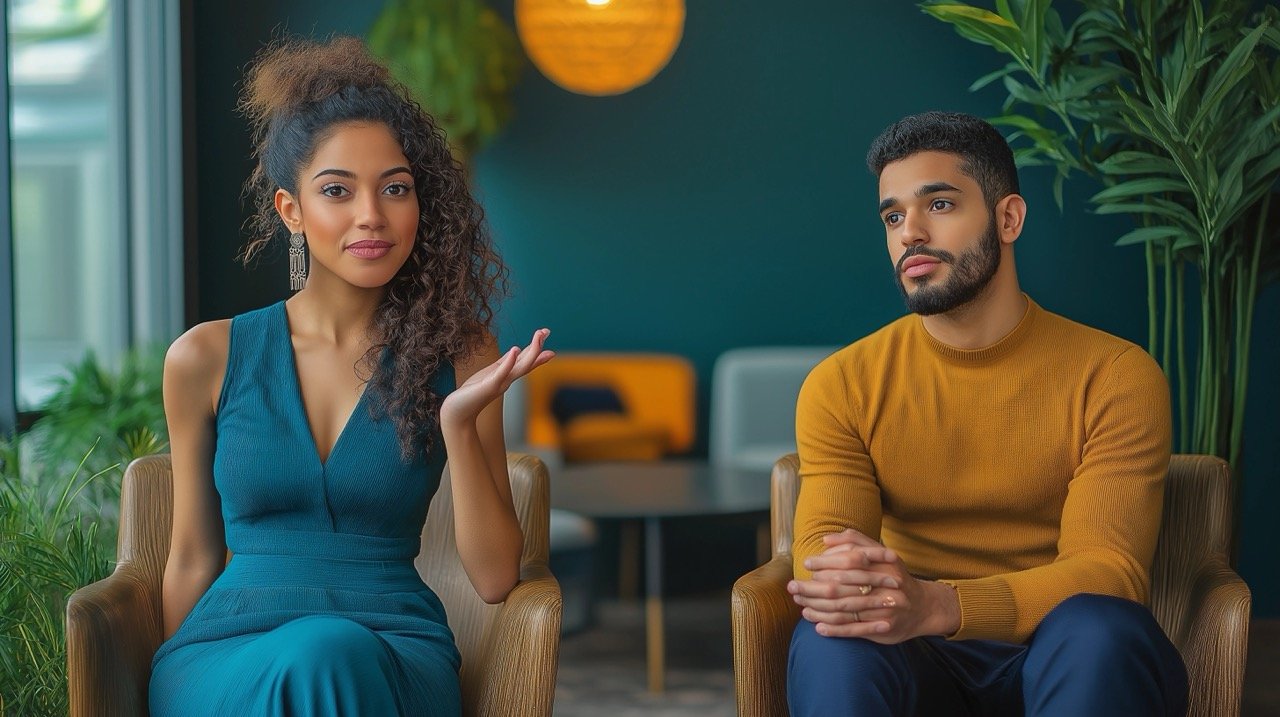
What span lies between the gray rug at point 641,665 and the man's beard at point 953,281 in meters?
1.78

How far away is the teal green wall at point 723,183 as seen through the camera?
5.12m

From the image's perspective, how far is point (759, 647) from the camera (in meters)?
1.73

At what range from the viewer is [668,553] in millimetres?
5113

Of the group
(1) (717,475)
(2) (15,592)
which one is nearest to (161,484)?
(2) (15,592)

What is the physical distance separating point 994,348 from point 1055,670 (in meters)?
0.48

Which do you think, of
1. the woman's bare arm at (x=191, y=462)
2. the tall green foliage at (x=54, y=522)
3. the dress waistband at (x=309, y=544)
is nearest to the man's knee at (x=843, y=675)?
the dress waistband at (x=309, y=544)

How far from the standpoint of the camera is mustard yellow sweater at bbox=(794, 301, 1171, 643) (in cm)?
179

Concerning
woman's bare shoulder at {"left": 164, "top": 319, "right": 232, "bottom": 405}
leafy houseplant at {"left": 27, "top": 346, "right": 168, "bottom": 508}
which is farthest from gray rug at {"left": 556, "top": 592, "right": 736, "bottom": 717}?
woman's bare shoulder at {"left": 164, "top": 319, "right": 232, "bottom": 405}

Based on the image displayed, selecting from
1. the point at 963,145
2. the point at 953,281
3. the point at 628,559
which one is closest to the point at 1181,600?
the point at 953,281

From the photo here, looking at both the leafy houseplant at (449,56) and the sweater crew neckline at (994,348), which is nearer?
the sweater crew neckline at (994,348)

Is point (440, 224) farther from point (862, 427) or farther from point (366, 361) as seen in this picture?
point (862, 427)

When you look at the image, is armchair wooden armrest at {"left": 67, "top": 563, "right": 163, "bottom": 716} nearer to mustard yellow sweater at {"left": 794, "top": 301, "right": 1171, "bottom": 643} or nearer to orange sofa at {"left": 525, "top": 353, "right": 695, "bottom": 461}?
mustard yellow sweater at {"left": 794, "top": 301, "right": 1171, "bottom": 643}

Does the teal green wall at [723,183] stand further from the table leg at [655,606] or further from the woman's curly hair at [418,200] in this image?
the woman's curly hair at [418,200]

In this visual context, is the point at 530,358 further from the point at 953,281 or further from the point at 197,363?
the point at 953,281
